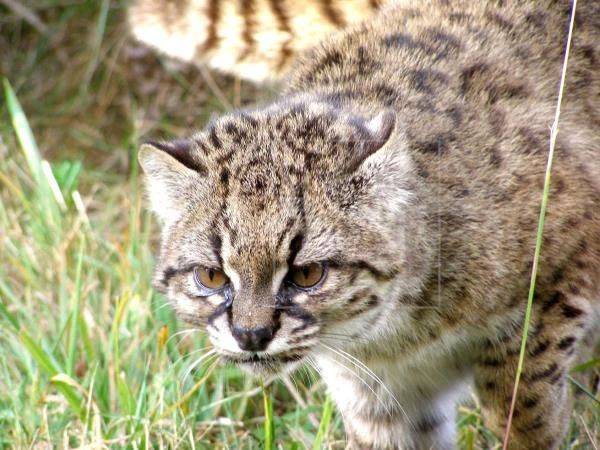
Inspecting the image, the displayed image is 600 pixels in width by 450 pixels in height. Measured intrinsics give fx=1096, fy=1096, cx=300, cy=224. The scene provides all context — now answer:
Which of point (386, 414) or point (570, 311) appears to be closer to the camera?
point (570, 311)

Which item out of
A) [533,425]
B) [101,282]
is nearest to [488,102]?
[533,425]

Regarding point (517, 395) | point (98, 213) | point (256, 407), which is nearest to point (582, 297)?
point (517, 395)

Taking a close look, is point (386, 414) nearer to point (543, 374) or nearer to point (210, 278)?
point (543, 374)

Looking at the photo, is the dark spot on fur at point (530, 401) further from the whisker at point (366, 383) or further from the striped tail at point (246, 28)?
the striped tail at point (246, 28)

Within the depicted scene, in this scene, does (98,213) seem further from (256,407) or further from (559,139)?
(559,139)

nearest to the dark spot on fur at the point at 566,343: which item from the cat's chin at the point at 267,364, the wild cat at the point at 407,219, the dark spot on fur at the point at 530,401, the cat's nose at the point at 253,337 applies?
the wild cat at the point at 407,219

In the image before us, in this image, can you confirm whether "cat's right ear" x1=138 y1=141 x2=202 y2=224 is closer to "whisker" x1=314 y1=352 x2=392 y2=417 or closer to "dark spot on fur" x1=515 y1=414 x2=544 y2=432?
"whisker" x1=314 y1=352 x2=392 y2=417
